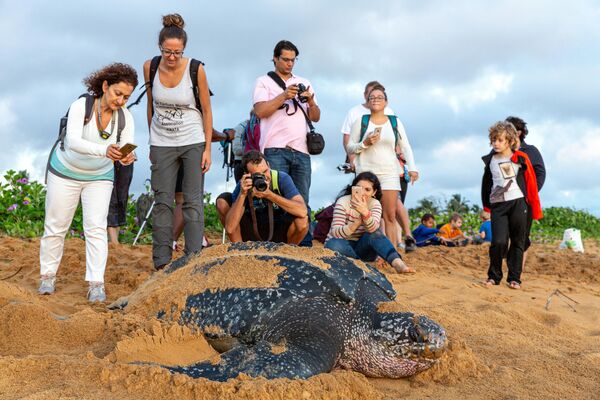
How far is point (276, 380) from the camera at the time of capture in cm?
199

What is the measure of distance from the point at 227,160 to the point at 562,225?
951cm

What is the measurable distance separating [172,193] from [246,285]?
5.97ft

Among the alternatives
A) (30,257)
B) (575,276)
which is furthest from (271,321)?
(575,276)

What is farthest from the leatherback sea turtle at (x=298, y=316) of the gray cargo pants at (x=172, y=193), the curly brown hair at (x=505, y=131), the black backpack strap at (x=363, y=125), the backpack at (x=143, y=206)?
the backpack at (x=143, y=206)

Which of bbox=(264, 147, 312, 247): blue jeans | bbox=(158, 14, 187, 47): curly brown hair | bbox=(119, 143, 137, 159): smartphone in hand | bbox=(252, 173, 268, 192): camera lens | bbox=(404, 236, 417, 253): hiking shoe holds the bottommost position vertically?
bbox=(404, 236, 417, 253): hiking shoe

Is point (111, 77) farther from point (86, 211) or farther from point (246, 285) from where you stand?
point (246, 285)

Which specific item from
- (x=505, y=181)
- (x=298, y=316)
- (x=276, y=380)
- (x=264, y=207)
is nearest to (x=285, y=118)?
(x=264, y=207)

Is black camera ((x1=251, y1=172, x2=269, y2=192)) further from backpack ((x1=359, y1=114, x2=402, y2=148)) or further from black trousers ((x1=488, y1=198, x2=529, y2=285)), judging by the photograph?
black trousers ((x1=488, y1=198, x2=529, y2=285))

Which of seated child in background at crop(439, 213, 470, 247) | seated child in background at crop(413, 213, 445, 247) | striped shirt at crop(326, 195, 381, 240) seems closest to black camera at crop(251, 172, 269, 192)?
striped shirt at crop(326, 195, 381, 240)

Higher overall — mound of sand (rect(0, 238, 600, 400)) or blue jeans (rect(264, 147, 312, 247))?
blue jeans (rect(264, 147, 312, 247))

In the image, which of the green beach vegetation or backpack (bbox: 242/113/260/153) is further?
the green beach vegetation

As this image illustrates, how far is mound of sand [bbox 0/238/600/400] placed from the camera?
1.98m

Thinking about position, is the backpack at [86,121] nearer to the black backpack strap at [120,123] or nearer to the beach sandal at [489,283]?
the black backpack strap at [120,123]

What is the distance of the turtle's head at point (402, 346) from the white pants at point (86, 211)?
196 cm
